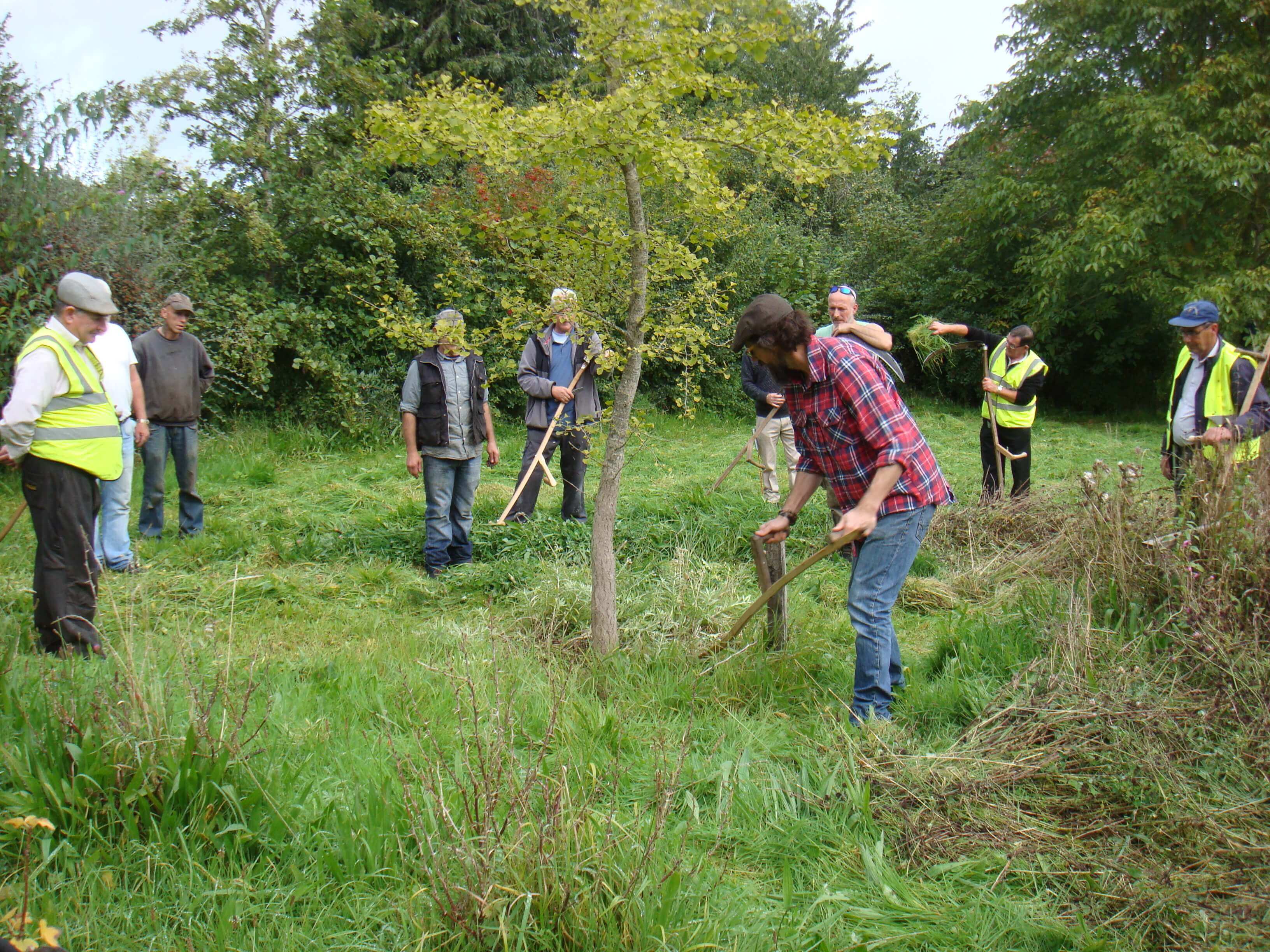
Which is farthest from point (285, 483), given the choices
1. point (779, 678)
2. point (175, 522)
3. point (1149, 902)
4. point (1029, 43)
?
point (1029, 43)

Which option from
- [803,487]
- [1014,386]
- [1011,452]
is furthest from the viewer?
[1011,452]

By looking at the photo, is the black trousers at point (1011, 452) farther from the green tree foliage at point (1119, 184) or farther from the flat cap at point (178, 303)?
the green tree foliage at point (1119, 184)

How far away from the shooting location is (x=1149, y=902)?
2.53 m

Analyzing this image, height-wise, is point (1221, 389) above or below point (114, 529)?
above

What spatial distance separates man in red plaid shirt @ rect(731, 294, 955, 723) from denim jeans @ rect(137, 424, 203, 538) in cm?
514

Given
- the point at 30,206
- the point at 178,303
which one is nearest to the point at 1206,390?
the point at 178,303

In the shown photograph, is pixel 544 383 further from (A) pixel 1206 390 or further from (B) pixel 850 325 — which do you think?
(A) pixel 1206 390

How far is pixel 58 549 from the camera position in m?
4.42

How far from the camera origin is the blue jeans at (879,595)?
143 inches

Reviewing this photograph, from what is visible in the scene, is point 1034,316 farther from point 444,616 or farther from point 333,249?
point 444,616

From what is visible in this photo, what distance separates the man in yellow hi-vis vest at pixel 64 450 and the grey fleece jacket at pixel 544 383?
10.9 ft

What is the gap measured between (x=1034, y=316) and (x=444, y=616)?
1521cm

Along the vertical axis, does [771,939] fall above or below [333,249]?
below

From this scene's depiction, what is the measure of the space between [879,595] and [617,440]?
1459mm
